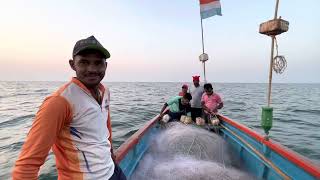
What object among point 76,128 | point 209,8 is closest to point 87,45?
point 76,128

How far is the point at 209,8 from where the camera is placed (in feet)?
31.9

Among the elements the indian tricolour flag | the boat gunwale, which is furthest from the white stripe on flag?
the boat gunwale

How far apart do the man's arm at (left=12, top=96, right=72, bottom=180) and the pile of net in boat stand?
2.47m

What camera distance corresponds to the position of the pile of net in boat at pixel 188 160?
3844mm

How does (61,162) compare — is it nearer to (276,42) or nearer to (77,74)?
(77,74)

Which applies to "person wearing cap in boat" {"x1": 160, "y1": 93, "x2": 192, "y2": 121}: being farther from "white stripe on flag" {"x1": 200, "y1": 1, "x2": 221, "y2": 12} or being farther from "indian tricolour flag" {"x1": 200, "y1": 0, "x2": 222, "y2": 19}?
"white stripe on flag" {"x1": 200, "y1": 1, "x2": 221, "y2": 12}

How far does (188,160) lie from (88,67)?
9.73ft

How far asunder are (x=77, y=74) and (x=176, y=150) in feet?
10.9

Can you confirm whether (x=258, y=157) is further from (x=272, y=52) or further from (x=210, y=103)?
(x=210, y=103)

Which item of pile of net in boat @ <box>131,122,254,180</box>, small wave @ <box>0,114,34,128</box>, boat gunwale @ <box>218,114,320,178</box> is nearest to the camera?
boat gunwale @ <box>218,114,320,178</box>

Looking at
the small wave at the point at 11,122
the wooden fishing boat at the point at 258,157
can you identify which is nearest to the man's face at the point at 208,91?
the wooden fishing boat at the point at 258,157

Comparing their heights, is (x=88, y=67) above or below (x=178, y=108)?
above

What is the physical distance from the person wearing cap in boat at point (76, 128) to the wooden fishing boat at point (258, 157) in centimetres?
175

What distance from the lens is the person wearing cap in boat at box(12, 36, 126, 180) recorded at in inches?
62.6
